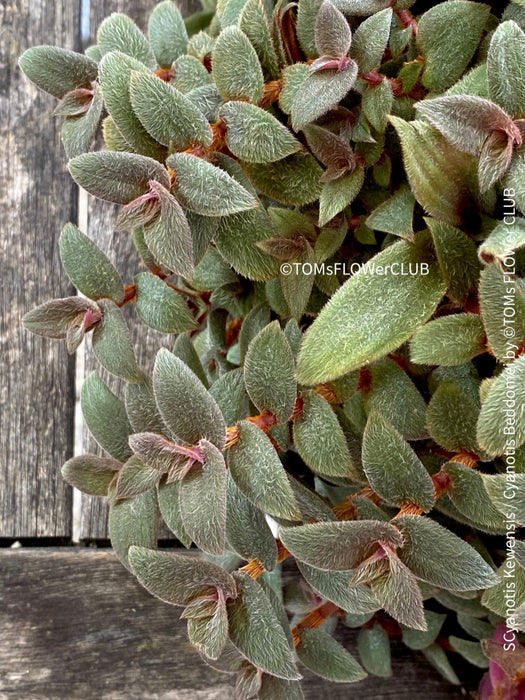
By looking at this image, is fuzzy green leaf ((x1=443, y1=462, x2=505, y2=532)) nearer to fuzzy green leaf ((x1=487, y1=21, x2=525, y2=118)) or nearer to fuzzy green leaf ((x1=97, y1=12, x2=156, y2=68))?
fuzzy green leaf ((x1=487, y1=21, x2=525, y2=118))

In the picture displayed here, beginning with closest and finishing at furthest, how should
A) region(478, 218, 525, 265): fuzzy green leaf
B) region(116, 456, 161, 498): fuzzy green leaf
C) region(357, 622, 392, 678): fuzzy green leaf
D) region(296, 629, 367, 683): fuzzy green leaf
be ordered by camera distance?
region(478, 218, 525, 265): fuzzy green leaf → region(116, 456, 161, 498): fuzzy green leaf → region(296, 629, 367, 683): fuzzy green leaf → region(357, 622, 392, 678): fuzzy green leaf

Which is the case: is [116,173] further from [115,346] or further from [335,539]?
[335,539]

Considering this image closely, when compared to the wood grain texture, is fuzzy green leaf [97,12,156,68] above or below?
above

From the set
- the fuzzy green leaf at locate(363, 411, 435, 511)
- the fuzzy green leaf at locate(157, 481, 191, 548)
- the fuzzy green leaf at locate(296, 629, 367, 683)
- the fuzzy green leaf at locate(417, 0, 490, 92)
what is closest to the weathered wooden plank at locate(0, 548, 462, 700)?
the fuzzy green leaf at locate(296, 629, 367, 683)

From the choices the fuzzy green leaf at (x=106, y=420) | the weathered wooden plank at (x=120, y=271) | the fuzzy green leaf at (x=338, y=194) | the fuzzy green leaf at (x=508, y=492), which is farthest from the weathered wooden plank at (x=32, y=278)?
the fuzzy green leaf at (x=508, y=492)

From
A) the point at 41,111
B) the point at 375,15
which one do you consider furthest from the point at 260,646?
the point at 41,111
